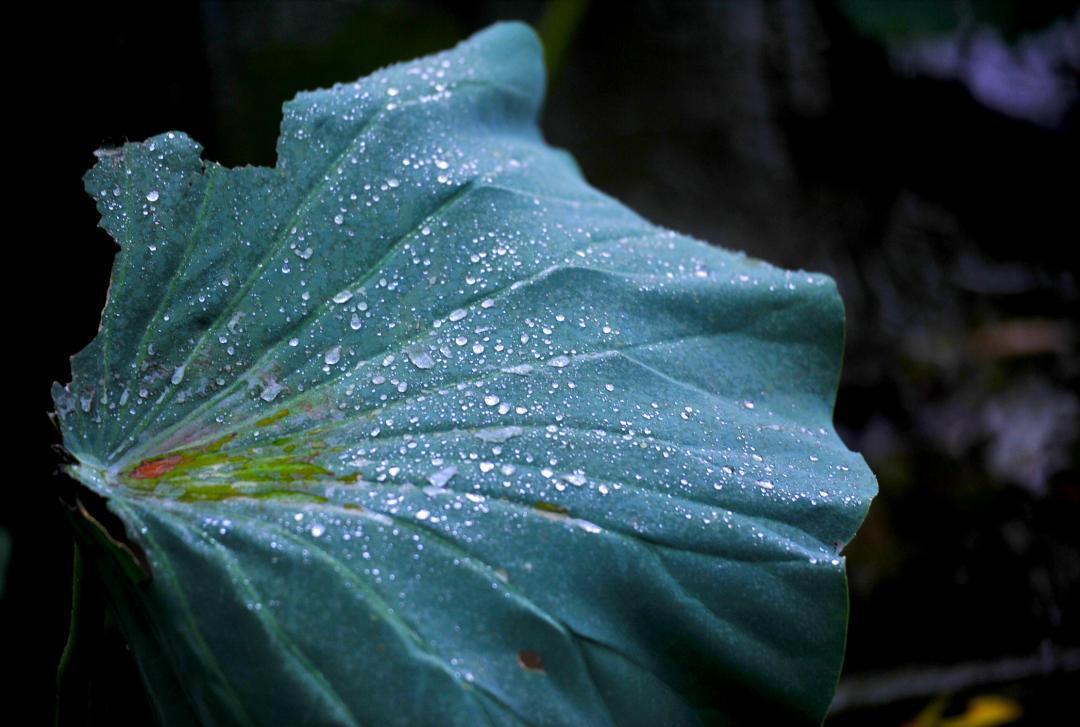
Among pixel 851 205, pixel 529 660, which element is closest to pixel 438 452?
pixel 529 660

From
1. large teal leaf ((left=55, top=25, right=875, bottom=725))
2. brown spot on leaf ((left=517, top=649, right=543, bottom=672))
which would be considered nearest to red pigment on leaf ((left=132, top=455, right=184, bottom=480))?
large teal leaf ((left=55, top=25, right=875, bottom=725))

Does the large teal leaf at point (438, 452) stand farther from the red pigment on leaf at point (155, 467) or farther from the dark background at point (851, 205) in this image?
the dark background at point (851, 205)

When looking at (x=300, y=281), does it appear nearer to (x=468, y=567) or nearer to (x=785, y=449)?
(x=468, y=567)

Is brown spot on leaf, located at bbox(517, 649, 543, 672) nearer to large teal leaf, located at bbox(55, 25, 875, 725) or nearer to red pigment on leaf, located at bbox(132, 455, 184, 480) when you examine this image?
large teal leaf, located at bbox(55, 25, 875, 725)

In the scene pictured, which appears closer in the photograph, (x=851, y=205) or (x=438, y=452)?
(x=438, y=452)

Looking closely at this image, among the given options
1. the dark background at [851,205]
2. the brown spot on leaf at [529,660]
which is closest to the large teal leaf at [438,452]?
the brown spot on leaf at [529,660]

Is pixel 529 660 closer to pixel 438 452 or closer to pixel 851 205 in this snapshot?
pixel 438 452

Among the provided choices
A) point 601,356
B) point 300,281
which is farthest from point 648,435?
point 300,281
